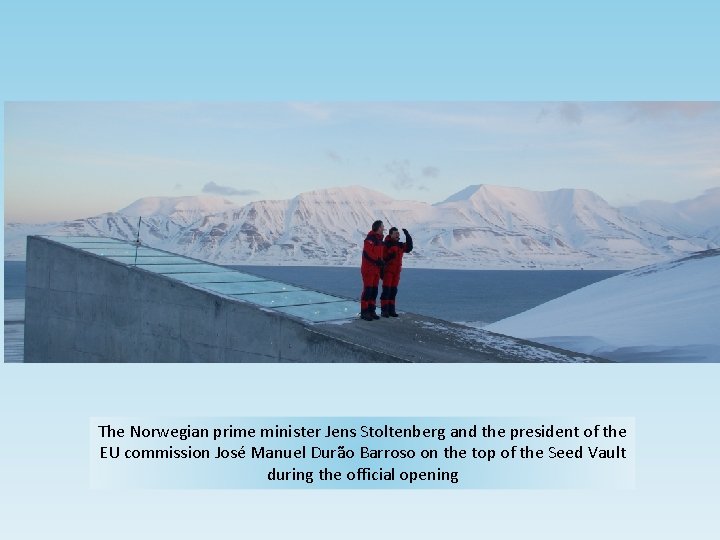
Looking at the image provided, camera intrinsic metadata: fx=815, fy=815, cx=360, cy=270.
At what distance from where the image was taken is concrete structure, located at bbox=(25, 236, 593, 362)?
1079 cm

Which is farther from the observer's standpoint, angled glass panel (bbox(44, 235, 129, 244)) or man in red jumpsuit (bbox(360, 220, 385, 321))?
angled glass panel (bbox(44, 235, 129, 244))

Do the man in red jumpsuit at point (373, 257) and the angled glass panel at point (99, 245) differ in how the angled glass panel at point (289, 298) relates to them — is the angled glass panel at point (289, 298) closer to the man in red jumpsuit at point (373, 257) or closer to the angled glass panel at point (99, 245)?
the man in red jumpsuit at point (373, 257)

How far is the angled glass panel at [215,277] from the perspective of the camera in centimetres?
1292

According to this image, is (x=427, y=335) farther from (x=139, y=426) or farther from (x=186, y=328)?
(x=139, y=426)

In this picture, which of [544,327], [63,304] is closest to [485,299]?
[544,327]

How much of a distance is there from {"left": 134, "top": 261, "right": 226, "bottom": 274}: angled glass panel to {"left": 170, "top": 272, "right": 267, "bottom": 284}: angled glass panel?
243 mm

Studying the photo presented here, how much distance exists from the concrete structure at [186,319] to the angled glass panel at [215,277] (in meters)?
0.03

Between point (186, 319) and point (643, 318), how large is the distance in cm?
1029

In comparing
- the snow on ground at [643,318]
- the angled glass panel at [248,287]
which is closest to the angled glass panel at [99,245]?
the angled glass panel at [248,287]

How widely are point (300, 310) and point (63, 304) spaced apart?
5.03 meters

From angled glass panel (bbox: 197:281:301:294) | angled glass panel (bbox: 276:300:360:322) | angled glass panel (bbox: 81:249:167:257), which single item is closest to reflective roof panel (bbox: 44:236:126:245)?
angled glass panel (bbox: 81:249:167:257)

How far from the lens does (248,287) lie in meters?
13.1

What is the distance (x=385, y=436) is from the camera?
25.2 feet

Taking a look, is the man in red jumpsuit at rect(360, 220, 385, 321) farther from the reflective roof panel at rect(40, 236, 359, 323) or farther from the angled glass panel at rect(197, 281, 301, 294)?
the angled glass panel at rect(197, 281, 301, 294)
